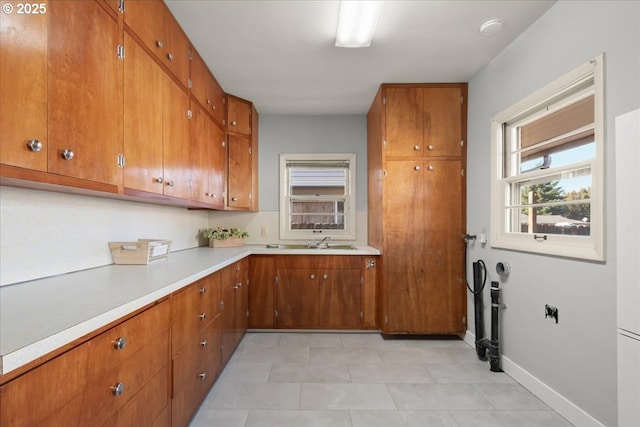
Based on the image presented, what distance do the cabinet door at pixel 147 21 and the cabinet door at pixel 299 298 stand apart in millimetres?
2253

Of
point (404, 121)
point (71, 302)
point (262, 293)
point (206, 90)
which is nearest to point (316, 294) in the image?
point (262, 293)

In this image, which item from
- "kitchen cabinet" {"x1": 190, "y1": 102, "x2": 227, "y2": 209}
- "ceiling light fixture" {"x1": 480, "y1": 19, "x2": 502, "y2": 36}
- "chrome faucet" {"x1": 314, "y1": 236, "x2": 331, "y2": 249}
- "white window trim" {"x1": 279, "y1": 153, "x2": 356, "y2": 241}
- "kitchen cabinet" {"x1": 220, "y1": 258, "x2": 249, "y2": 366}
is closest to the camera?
"ceiling light fixture" {"x1": 480, "y1": 19, "x2": 502, "y2": 36}

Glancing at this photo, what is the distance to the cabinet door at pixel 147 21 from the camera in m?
1.62

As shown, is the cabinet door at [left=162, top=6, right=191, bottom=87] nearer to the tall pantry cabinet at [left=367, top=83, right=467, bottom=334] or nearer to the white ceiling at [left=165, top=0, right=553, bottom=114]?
the white ceiling at [left=165, top=0, right=553, bottom=114]

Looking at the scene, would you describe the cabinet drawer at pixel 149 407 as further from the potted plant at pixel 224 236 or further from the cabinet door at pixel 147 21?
the potted plant at pixel 224 236

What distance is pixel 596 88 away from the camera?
5.46 feet

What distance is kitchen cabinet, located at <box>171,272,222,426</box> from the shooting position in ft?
5.12

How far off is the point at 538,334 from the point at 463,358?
0.80 meters

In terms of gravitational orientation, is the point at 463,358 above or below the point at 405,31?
below

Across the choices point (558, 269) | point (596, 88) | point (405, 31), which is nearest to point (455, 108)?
point (405, 31)

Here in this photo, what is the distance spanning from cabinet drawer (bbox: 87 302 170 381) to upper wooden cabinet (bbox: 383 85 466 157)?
2465mm

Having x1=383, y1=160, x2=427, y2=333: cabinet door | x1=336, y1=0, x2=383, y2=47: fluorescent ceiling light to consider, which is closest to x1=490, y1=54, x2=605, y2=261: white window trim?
x1=383, y1=160, x2=427, y2=333: cabinet door

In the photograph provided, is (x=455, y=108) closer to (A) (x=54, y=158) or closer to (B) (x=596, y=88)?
(B) (x=596, y=88)

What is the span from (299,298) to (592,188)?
2.57 metres
